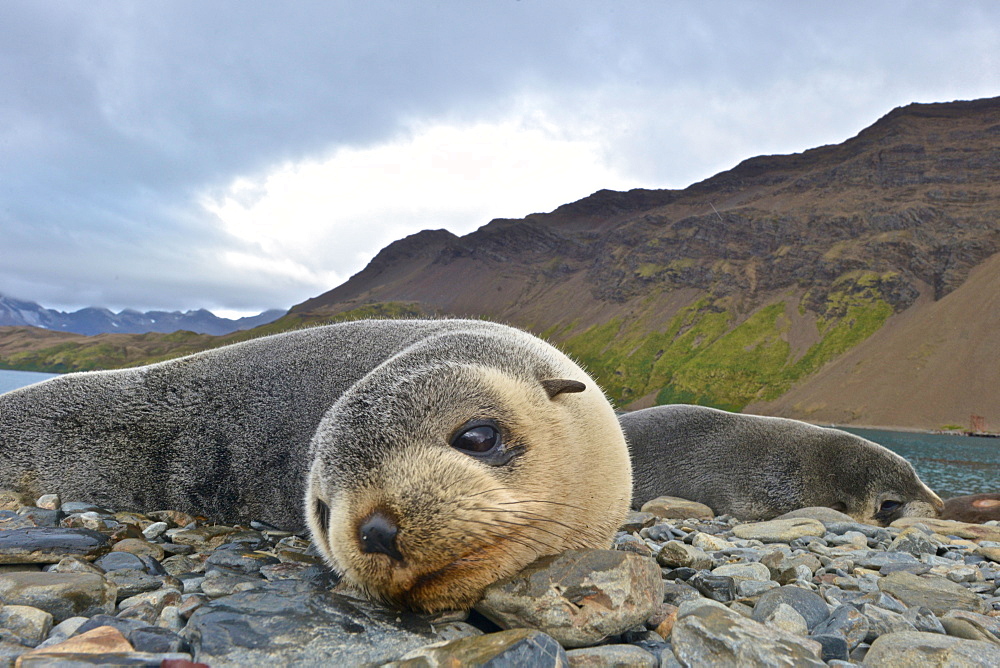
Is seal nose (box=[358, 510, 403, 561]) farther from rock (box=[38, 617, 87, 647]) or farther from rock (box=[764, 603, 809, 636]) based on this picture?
rock (box=[764, 603, 809, 636])

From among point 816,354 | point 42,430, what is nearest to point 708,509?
point 42,430

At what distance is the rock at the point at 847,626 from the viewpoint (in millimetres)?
3467

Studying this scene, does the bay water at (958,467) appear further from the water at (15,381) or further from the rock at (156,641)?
the rock at (156,641)

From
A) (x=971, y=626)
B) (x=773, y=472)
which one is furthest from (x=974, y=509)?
(x=971, y=626)

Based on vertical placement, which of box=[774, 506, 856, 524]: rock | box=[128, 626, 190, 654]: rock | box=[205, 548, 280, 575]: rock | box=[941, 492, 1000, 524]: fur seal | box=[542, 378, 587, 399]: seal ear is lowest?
box=[941, 492, 1000, 524]: fur seal

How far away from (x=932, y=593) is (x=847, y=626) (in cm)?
168

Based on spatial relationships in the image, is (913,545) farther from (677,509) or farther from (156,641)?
(156,641)

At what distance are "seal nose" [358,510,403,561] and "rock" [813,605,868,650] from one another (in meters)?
2.61

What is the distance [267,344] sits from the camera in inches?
254

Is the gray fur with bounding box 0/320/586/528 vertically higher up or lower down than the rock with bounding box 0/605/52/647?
higher up

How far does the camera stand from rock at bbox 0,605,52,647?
2830 mm

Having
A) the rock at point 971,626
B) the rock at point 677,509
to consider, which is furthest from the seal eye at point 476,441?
the rock at point 677,509

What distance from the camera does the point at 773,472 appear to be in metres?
11.2

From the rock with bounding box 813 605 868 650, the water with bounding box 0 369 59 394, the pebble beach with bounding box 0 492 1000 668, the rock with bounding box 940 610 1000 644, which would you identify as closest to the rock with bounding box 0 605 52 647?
the pebble beach with bounding box 0 492 1000 668
